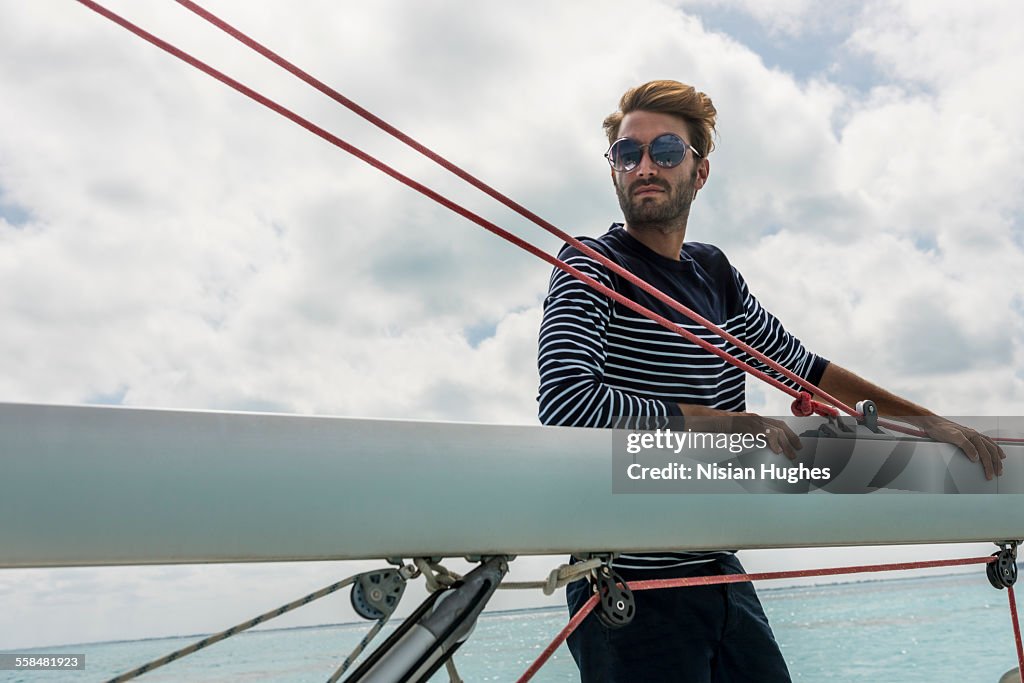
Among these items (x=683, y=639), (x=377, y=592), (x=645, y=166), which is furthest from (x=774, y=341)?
(x=377, y=592)

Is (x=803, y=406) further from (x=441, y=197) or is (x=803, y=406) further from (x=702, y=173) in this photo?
(x=441, y=197)

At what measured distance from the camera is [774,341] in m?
1.93

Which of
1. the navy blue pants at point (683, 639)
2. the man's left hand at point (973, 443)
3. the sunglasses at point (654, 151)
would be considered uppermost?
the sunglasses at point (654, 151)

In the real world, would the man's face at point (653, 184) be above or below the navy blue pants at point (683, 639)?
above

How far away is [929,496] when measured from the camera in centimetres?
141

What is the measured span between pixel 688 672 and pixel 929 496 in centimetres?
48

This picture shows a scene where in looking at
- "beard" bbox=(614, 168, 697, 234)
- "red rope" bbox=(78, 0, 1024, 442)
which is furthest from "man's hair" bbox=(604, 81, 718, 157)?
"red rope" bbox=(78, 0, 1024, 442)

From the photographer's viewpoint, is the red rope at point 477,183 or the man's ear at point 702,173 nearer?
the red rope at point 477,183

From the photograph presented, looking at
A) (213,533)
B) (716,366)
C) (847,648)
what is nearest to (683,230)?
(716,366)

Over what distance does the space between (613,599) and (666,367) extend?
0.47m

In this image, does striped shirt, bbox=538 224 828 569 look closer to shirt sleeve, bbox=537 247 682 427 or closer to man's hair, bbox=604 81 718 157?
shirt sleeve, bbox=537 247 682 427

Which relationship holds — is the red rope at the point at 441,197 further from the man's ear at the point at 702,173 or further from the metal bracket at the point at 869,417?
the man's ear at the point at 702,173

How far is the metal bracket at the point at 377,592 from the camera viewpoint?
1.01m

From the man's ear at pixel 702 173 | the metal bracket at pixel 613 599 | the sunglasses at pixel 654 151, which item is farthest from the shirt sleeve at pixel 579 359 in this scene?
the man's ear at pixel 702 173
